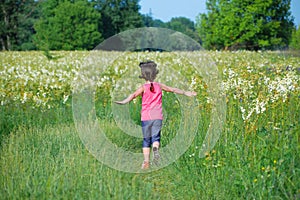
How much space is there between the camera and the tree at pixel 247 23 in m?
25.6

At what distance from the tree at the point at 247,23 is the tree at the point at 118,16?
6.22 metres

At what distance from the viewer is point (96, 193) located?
3227 mm

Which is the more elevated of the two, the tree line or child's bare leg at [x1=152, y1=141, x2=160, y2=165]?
the tree line

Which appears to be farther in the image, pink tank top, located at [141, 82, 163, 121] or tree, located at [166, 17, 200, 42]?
tree, located at [166, 17, 200, 42]

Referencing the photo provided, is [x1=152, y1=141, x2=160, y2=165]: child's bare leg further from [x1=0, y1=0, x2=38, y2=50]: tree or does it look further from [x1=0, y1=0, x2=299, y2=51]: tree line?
[x1=0, y1=0, x2=38, y2=50]: tree

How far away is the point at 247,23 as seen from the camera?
29.5m

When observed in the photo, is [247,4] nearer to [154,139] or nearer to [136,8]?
[136,8]

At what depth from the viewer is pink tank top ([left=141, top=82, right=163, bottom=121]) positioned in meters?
3.60

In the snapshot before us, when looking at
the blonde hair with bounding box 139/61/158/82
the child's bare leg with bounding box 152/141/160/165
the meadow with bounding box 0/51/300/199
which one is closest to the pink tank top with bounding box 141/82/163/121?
the blonde hair with bounding box 139/61/158/82

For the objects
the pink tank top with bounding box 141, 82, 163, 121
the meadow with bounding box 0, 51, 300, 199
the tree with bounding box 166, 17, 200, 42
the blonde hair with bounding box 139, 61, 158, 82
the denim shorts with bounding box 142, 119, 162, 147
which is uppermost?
the tree with bounding box 166, 17, 200, 42

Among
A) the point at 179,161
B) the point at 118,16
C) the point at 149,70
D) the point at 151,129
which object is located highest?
the point at 118,16

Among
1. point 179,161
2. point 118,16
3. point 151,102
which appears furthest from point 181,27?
point 151,102

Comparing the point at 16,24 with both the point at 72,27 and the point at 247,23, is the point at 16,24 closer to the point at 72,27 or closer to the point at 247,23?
the point at 72,27

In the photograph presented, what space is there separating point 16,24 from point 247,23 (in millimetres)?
26945
